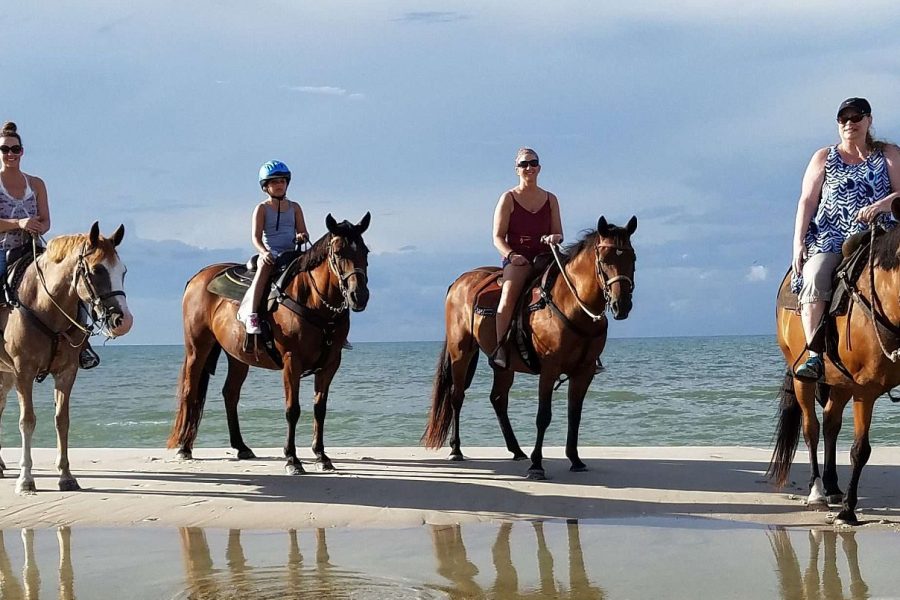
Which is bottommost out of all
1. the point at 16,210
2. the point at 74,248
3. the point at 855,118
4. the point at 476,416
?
the point at 476,416

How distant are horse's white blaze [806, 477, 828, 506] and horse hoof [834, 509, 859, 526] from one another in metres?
0.58

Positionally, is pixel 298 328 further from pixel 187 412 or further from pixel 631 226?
pixel 631 226

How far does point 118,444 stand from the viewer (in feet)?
51.2

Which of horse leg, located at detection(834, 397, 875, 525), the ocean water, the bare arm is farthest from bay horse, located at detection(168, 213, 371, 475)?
the ocean water

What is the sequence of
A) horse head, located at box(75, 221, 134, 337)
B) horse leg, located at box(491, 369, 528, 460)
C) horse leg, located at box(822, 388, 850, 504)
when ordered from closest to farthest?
horse leg, located at box(822, 388, 850, 504), horse head, located at box(75, 221, 134, 337), horse leg, located at box(491, 369, 528, 460)

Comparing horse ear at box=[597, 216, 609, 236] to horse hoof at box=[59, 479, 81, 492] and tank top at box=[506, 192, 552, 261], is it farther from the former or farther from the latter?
horse hoof at box=[59, 479, 81, 492]

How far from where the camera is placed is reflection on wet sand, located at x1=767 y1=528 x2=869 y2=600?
4672 mm

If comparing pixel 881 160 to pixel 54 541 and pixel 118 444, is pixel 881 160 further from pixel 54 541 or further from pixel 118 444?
pixel 118 444

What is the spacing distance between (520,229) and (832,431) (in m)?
3.02

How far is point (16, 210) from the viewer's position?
7.64 meters

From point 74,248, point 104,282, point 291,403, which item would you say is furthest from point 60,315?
point 291,403

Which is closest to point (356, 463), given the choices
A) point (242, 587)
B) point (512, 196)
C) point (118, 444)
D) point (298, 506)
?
point (298, 506)

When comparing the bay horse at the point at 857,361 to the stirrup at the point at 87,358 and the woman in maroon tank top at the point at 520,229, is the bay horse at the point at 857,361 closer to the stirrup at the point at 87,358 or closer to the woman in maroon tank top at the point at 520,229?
the woman in maroon tank top at the point at 520,229

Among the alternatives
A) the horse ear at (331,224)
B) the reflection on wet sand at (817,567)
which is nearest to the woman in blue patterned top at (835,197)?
the reflection on wet sand at (817,567)
